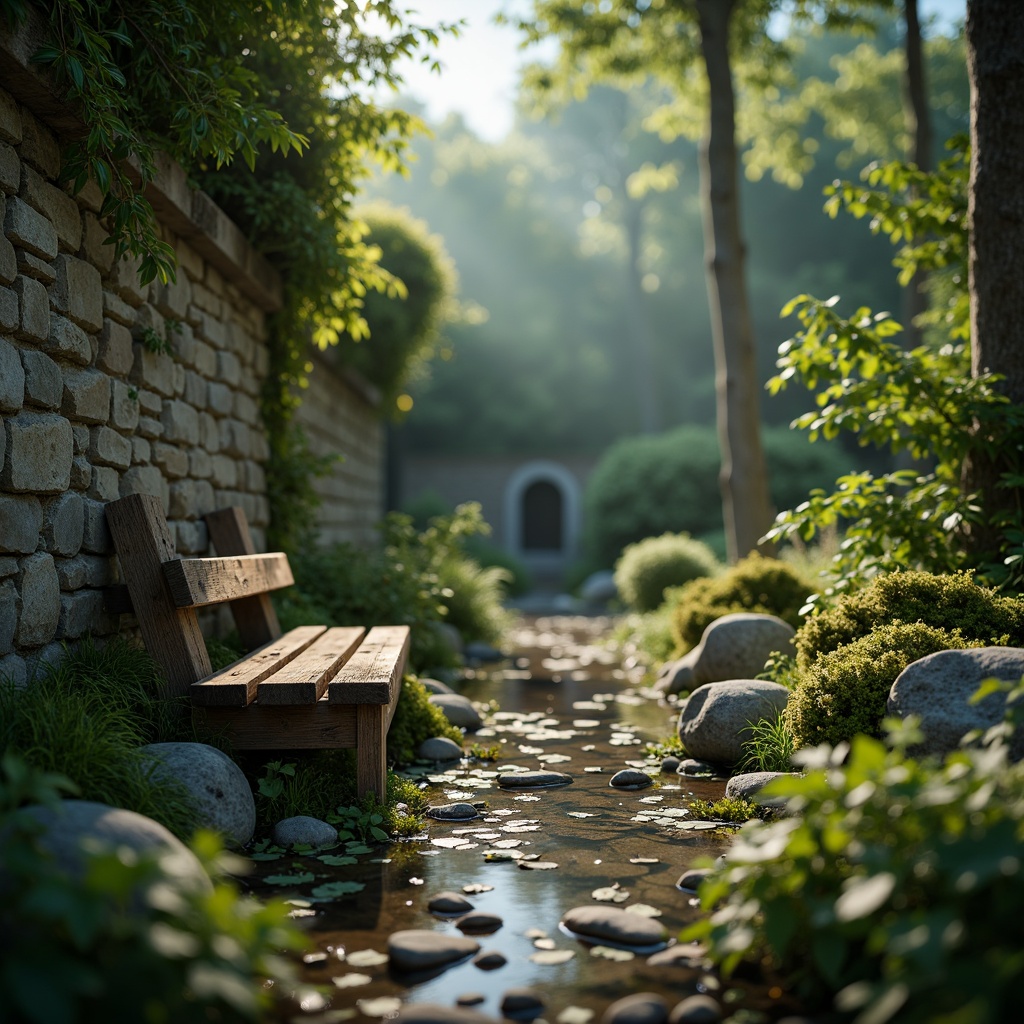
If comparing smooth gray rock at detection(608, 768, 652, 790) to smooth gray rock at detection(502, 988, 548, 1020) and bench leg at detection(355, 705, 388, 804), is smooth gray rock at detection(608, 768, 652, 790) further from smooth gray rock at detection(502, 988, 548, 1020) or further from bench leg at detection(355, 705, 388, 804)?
A: smooth gray rock at detection(502, 988, 548, 1020)

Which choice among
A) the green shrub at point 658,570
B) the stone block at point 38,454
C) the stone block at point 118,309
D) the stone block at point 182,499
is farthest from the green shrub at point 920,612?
the green shrub at point 658,570

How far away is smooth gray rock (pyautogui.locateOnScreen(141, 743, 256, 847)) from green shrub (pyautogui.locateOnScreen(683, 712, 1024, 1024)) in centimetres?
176

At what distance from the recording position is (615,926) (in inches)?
104

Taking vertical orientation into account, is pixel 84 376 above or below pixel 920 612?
above

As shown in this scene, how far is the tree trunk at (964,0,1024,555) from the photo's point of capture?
519 centimetres

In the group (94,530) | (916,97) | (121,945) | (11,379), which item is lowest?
(121,945)

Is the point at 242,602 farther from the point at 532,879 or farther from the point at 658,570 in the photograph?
the point at 658,570

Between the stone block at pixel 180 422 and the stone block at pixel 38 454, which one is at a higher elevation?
the stone block at pixel 180 422

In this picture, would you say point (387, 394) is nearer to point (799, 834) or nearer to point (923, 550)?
point (923, 550)

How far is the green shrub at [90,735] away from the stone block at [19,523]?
1.48 feet

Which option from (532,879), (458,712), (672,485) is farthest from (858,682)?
(672,485)

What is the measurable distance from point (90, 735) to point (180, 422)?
227 centimetres

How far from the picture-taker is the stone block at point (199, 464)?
504 cm

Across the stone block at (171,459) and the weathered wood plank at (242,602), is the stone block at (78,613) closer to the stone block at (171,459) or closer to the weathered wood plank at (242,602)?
the stone block at (171,459)
